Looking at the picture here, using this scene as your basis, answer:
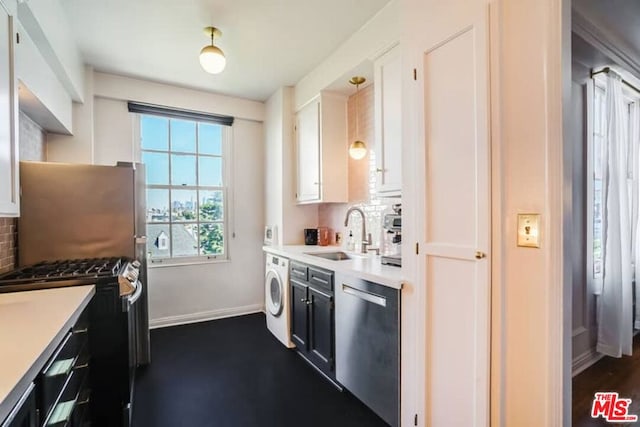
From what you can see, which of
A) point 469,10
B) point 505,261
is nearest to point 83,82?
point 469,10

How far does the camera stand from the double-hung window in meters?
3.65

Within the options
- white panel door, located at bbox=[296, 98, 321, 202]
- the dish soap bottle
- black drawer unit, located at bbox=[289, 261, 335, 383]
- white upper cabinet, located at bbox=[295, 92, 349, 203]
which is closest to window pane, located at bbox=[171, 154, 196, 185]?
white panel door, located at bbox=[296, 98, 321, 202]

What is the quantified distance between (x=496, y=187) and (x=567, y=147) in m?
0.27

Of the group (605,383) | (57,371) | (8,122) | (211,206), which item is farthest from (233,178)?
(605,383)

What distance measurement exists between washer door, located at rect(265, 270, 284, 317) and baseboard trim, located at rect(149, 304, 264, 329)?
2.69ft

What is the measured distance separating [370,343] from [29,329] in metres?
1.62

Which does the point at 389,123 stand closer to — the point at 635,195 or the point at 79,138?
the point at 635,195

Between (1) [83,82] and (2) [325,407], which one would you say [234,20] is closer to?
(1) [83,82]

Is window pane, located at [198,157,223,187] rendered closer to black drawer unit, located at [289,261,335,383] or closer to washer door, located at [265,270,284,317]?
washer door, located at [265,270,284,317]

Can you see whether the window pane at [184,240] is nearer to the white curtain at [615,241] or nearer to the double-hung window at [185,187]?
the double-hung window at [185,187]

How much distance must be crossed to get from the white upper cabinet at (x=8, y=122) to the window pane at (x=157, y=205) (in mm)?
2124

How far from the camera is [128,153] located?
3488mm

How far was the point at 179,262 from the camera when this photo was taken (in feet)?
12.3

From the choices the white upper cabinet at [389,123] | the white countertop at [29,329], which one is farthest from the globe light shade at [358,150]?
the white countertop at [29,329]
